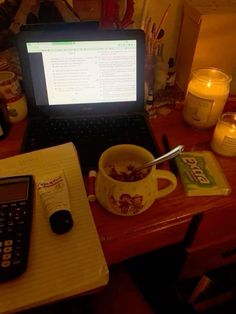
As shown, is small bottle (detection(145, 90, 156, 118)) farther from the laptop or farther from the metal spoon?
the metal spoon

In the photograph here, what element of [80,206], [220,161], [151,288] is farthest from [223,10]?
[151,288]

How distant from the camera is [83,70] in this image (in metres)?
0.71

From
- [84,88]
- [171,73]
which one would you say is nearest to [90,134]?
[84,88]

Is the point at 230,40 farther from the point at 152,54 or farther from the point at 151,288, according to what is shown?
the point at 151,288

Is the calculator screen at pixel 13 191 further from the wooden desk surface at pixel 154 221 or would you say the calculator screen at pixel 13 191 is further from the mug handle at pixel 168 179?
the mug handle at pixel 168 179

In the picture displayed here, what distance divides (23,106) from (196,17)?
1.66 feet

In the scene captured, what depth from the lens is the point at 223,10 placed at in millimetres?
730

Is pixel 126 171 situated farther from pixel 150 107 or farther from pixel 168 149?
pixel 150 107

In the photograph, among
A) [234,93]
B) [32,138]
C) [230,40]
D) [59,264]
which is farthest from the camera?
[234,93]

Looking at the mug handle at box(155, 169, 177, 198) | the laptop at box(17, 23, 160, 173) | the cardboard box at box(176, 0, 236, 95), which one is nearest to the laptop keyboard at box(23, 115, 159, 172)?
the laptop at box(17, 23, 160, 173)

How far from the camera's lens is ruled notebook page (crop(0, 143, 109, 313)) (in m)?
0.42

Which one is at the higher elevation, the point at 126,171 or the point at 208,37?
the point at 208,37

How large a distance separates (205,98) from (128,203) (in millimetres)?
361

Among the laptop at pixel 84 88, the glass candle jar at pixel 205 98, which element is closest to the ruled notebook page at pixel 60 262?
the laptop at pixel 84 88
